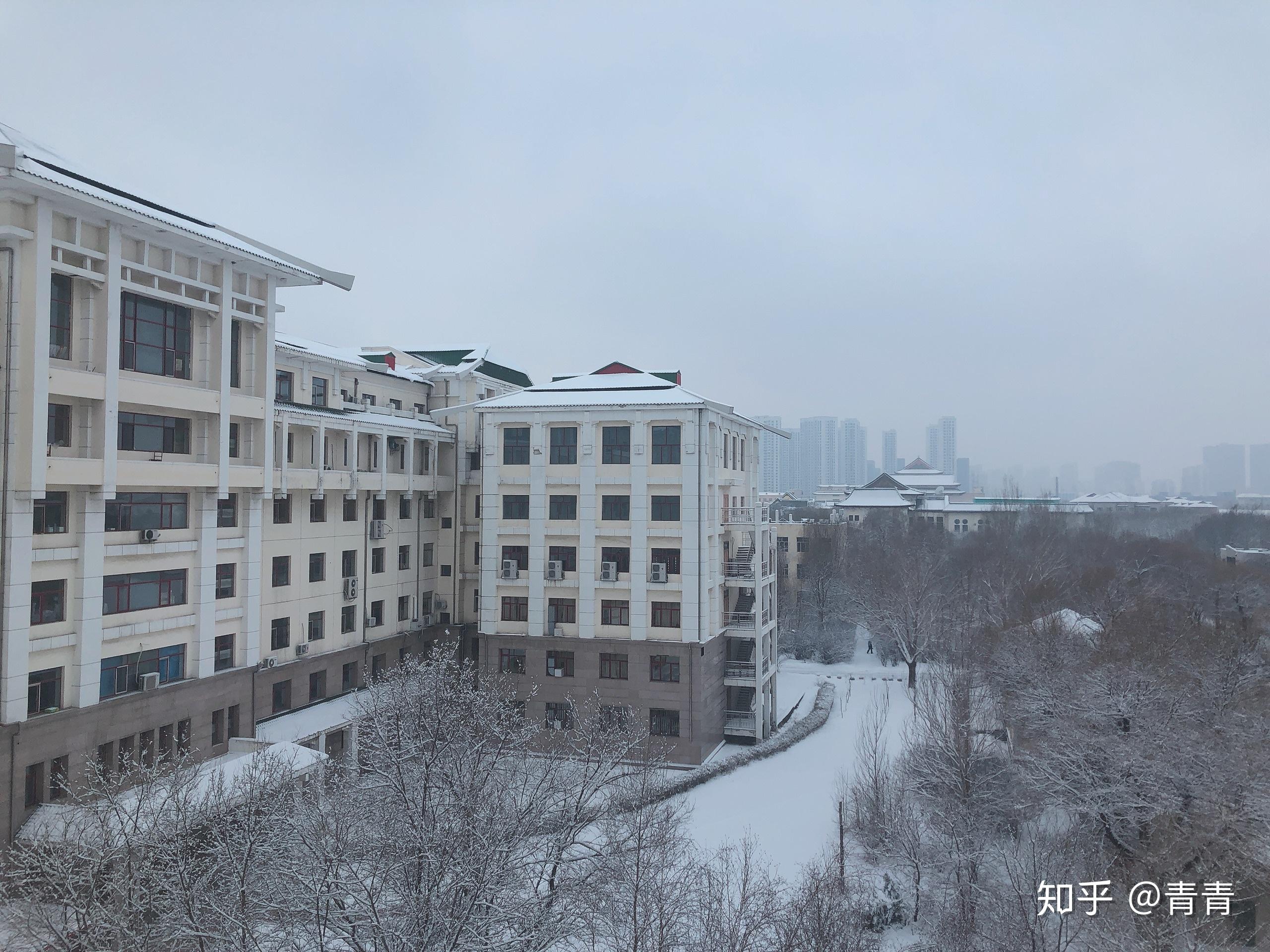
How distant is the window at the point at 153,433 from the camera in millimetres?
17641

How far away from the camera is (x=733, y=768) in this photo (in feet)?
82.2

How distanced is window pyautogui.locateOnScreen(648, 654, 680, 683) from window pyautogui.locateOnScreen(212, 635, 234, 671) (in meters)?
12.0

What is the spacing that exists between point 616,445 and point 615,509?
2.11 m

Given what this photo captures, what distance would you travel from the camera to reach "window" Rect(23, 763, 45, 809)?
50.1 feet

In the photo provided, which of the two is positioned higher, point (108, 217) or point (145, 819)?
point (108, 217)

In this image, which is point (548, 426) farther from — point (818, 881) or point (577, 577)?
point (818, 881)

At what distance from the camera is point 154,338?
1805 cm

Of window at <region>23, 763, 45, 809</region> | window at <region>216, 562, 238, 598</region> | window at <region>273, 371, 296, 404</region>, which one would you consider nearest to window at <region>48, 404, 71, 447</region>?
window at <region>216, 562, 238, 598</region>

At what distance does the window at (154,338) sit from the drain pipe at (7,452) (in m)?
2.09

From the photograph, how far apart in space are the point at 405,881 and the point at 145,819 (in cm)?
499

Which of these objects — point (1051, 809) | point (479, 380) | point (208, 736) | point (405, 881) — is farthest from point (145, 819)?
point (479, 380)

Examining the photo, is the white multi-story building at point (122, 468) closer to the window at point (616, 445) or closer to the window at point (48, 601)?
the window at point (48, 601)

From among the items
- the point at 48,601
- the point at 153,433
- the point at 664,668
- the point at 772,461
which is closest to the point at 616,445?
the point at 664,668

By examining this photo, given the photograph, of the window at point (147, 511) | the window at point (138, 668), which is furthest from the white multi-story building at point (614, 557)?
the window at point (147, 511)
